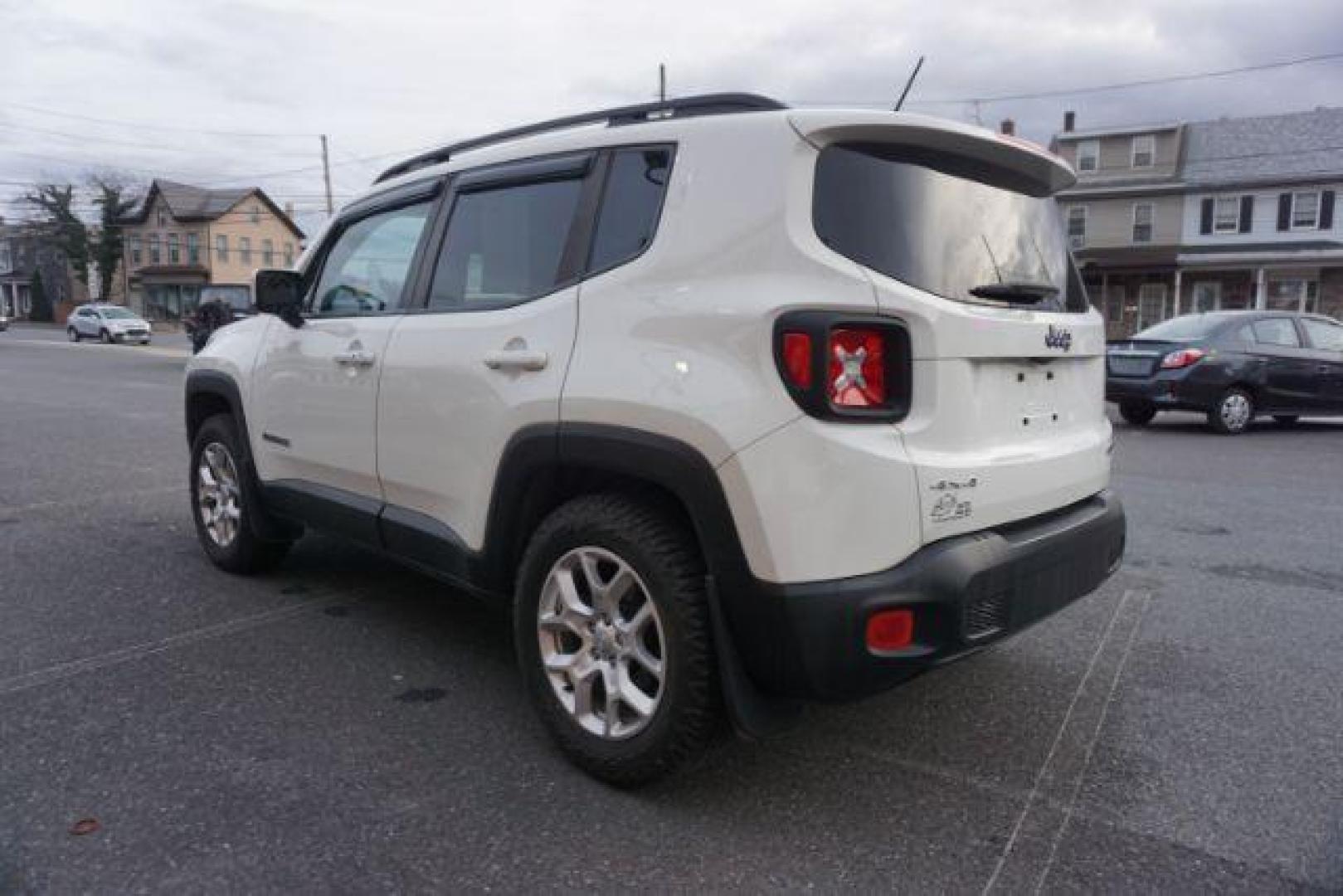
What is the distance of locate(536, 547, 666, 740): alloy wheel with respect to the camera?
9.11 feet

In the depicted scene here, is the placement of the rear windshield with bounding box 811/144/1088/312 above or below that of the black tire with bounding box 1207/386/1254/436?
above

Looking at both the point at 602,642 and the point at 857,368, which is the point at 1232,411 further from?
the point at 602,642

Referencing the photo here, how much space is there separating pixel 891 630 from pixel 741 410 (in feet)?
2.15

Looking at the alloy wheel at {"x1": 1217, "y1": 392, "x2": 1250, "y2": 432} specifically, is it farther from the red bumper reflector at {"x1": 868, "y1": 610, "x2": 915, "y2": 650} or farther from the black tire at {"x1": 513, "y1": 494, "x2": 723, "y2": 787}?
the black tire at {"x1": 513, "y1": 494, "x2": 723, "y2": 787}

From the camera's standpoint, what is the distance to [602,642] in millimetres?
2867

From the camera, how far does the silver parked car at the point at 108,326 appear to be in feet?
122

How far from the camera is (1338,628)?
4281 millimetres

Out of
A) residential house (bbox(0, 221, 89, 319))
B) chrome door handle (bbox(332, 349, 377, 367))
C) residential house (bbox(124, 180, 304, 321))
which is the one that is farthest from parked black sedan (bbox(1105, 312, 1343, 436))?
residential house (bbox(0, 221, 89, 319))

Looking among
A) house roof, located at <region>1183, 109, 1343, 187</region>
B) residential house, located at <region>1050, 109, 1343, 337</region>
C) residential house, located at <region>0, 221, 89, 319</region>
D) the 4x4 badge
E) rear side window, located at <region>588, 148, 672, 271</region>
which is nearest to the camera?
rear side window, located at <region>588, 148, 672, 271</region>

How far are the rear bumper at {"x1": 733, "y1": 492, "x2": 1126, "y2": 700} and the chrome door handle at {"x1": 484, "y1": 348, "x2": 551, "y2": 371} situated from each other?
99cm

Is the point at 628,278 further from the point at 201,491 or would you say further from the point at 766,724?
the point at 201,491

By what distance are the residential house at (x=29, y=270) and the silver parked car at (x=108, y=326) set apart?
112ft

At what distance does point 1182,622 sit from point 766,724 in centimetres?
262

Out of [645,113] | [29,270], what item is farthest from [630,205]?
[29,270]
